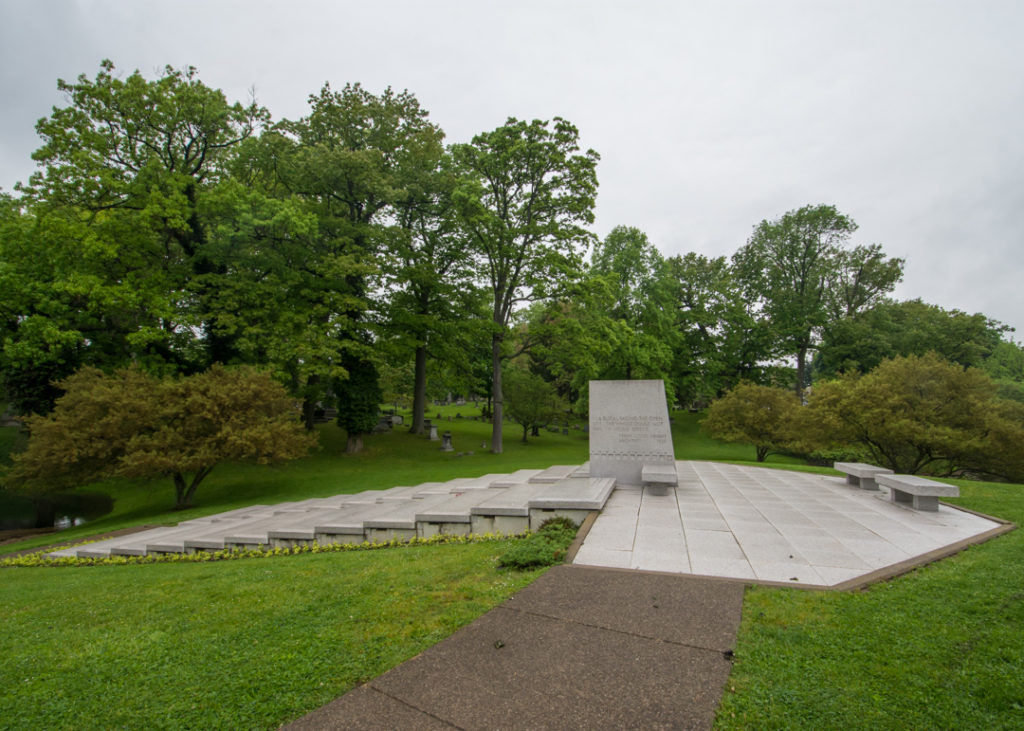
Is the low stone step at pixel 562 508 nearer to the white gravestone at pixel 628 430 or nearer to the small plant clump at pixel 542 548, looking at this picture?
the small plant clump at pixel 542 548

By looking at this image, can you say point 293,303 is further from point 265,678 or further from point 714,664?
point 714,664

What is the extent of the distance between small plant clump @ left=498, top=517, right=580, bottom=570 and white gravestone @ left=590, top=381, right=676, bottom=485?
4110 mm

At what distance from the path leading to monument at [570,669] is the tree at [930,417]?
14.4 meters

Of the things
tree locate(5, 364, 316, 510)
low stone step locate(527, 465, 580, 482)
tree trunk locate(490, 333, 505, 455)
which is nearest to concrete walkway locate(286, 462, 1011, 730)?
low stone step locate(527, 465, 580, 482)

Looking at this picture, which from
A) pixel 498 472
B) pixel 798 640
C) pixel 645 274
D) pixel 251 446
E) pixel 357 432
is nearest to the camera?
pixel 798 640

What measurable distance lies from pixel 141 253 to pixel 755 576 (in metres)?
Result: 24.0

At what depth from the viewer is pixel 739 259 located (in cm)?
3816

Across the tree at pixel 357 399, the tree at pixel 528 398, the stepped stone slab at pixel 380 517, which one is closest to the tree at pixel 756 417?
the tree at pixel 528 398

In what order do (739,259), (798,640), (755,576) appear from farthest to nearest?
(739,259) → (755,576) → (798,640)

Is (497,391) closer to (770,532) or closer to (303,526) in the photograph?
(303,526)

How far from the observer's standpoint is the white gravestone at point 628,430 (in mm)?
10484

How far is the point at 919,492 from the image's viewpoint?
7.49m

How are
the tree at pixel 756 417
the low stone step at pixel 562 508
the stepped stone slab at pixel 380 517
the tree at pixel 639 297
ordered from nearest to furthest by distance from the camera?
the low stone step at pixel 562 508
the stepped stone slab at pixel 380 517
the tree at pixel 756 417
the tree at pixel 639 297

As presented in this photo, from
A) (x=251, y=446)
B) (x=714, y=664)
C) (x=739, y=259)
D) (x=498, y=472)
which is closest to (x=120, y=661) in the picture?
(x=714, y=664)
